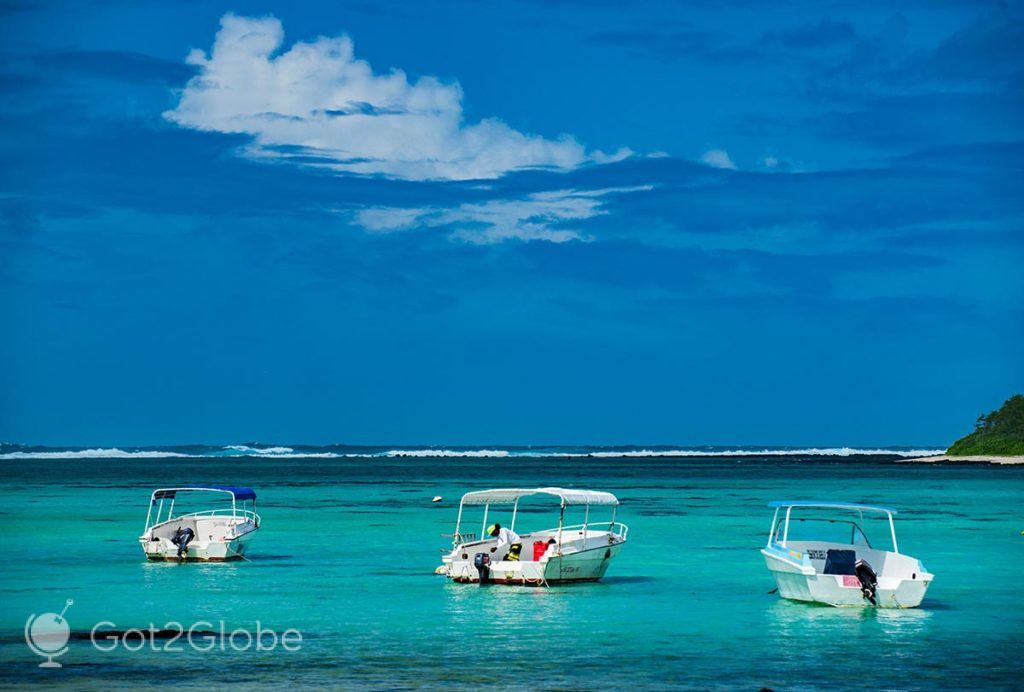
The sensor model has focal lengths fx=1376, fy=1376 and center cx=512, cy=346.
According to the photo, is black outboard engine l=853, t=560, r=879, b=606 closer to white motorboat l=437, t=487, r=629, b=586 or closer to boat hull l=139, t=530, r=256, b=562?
white motorboat l=437, t=487, r=629, b=586

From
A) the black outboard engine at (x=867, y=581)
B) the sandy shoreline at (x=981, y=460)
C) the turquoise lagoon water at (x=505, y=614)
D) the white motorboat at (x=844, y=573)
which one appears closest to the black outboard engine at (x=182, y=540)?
the turquoise lagoon water at (x=505, y=614)

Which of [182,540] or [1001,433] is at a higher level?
[1001,433]

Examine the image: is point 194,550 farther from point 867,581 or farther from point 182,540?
point 867,581

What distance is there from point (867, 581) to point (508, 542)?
10871 millimetres

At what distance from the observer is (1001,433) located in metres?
177

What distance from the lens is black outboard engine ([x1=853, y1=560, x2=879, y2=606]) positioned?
33.0 meters

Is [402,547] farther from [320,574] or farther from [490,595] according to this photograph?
[490,595]

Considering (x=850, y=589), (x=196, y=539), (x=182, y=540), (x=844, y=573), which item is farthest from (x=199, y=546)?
(x=850, y=589)

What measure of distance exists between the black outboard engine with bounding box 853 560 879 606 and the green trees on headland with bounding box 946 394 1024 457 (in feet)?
477

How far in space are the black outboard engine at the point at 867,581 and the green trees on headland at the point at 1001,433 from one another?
477 ft

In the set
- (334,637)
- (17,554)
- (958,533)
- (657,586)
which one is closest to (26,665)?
(334,637)

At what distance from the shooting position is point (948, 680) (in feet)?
81.9

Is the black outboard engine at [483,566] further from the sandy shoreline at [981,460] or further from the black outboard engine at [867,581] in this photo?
the sandy shoreline at [981,460]

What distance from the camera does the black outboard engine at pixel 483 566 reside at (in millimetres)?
38281
